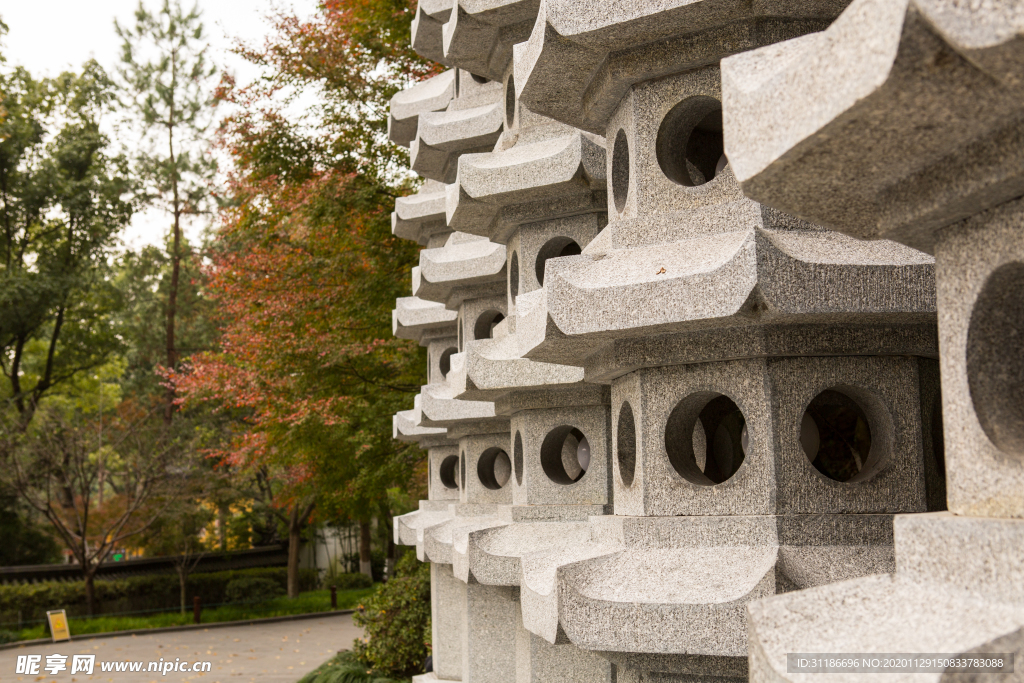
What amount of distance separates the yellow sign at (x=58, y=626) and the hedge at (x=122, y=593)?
2.15 metres

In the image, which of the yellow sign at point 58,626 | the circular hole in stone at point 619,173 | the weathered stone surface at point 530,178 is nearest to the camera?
the circular hole in stone at point 619,173

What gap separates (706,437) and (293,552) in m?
23.5

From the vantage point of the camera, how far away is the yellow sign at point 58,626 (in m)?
19.4

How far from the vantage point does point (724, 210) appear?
4.51 meters

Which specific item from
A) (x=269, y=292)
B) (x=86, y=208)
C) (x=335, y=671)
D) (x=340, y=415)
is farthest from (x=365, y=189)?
(x=86, y=208)

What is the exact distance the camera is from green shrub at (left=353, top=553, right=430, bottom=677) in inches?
493

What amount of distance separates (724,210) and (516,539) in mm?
3254

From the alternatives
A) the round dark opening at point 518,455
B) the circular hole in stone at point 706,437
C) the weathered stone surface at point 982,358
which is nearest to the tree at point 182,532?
the round dark opening at point 518,455

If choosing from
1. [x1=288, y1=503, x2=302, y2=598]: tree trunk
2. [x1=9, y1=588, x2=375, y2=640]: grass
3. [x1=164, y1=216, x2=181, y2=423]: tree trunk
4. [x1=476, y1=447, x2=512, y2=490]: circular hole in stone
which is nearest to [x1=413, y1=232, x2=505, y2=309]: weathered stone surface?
[x1=476, y1=447, x2=512, y2=490]: circular hole in stone

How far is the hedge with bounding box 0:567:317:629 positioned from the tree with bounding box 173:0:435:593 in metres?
10.4

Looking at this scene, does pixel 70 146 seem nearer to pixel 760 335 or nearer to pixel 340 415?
pixel 340 415

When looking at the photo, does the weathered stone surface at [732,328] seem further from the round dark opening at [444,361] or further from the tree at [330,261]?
the tree at [330,261]

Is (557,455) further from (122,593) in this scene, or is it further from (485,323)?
(122,593)

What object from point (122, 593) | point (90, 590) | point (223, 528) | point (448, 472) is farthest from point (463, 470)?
point (223, 528)
